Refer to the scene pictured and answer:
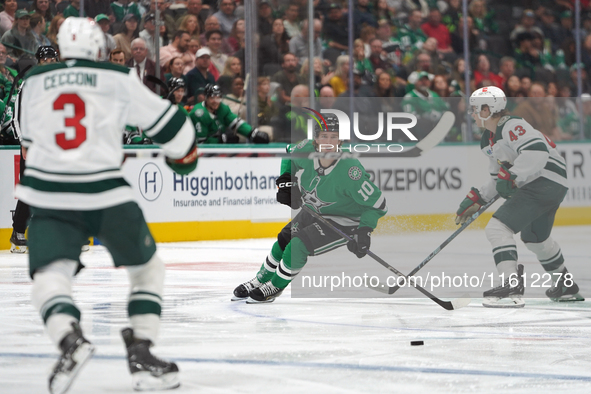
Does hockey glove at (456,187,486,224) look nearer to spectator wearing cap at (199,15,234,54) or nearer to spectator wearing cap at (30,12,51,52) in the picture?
spectator wearing cap at (30,12,51,52)

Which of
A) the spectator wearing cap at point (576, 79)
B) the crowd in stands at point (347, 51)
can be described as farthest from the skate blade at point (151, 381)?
the spectator wearing cap at point (576, 79)

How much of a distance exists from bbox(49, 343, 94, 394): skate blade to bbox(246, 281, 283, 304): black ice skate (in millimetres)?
2385

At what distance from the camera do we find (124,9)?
29.1ft

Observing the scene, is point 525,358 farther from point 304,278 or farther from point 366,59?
point 366,59

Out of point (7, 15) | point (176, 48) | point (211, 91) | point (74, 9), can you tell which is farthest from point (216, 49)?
point (7, 15)

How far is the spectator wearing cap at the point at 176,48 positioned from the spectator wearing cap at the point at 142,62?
0.17 m

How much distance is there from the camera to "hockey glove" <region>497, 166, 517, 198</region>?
5004 mm

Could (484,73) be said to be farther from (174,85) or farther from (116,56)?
(116,56)

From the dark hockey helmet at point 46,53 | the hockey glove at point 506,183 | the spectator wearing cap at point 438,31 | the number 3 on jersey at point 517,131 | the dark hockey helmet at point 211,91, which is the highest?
the spectator wearing cap at point 438,31

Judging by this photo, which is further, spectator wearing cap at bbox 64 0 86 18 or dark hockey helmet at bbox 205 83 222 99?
dark hockey helmet at bbox 205 83 222 99

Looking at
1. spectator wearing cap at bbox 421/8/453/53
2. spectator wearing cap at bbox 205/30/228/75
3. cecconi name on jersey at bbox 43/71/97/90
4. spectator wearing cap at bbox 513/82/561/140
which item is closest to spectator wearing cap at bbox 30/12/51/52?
spectator wearing cap at bbox 205/30/228/75

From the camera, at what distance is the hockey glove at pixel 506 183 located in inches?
197

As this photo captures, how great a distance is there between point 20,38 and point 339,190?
184 inches

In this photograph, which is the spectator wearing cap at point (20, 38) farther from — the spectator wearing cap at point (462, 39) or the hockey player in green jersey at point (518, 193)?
the spectator wearing cap at point (462, 39)
